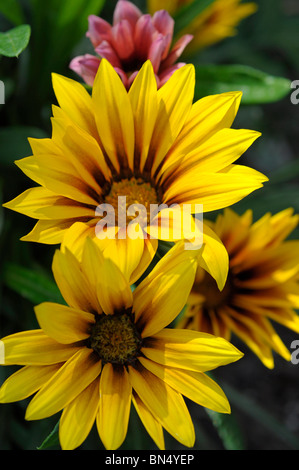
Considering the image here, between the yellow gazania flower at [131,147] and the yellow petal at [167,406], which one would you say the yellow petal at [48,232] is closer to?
the yellow gazania flower at [131,147]

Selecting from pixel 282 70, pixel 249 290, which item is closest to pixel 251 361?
pixel 249 290

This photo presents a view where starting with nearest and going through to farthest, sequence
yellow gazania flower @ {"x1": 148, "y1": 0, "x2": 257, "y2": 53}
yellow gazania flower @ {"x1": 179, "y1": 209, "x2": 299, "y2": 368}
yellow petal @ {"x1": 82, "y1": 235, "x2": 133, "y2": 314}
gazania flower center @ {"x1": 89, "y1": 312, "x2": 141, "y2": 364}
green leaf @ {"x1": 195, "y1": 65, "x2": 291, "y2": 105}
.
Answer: yellow petal @ {"x1": 82, "y1": 235, "x2": 133, "y2": 314} → gazania flower center @ {"x1": 89, "y1": 312, "x2": 141, "y2": 364} → yellow gazania flower @ {"x1": 179, "y1": 209, "x2": 299, "y2": 368} → green leaf @ {"x1": 195, "y1": 65, "x2": 291, "y2": 105} → yellow gazania flower @ {"x1": 148, "y1": 0, "x2": 257, "y2": 53}

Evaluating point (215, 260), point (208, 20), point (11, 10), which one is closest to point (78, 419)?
point (215, 260)

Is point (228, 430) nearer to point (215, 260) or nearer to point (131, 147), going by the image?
point (215, 260)

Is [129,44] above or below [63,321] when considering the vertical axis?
above

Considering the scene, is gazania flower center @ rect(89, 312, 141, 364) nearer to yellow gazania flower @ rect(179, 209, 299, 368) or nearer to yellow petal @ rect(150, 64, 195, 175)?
yellow gazania flower @ rect(179, 209, 299, 368)

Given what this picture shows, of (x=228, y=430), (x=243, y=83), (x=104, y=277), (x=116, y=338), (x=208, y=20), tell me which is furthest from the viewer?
(x=208, y=20)

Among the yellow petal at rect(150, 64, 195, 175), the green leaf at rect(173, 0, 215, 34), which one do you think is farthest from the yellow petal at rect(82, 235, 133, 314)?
the green leaf at rect(173, 0, 215, 34)
